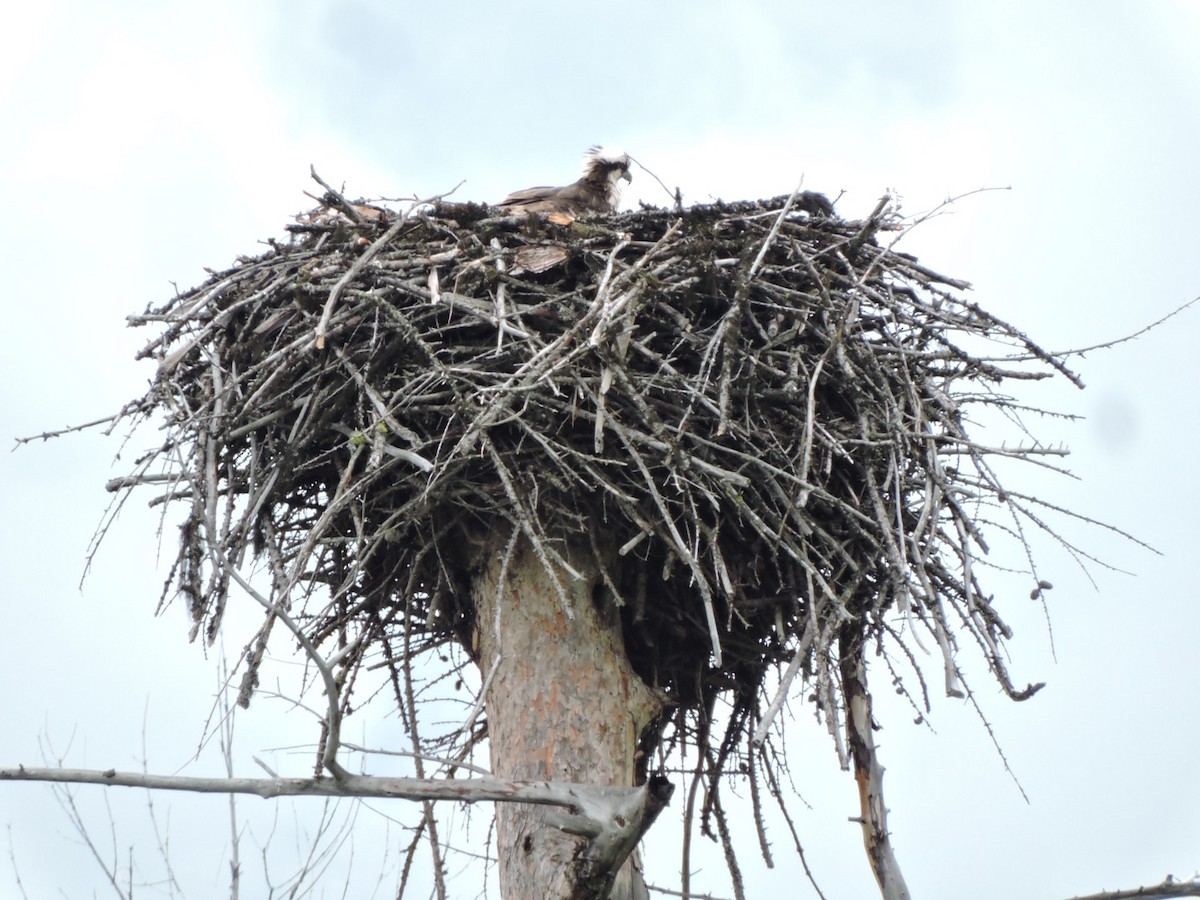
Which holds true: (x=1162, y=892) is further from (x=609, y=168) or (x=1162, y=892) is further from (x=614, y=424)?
(x=609, y=168)

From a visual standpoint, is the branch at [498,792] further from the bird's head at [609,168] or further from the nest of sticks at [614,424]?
the bird's head at [609,168]

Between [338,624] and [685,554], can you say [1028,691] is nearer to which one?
[685,554]

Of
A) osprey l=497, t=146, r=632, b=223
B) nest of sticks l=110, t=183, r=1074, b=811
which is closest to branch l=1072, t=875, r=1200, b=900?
nest of sticks l=110, t=183, r=1074, b=811

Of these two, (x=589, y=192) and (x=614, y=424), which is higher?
(x=589, y=192)

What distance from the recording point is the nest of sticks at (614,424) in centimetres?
411

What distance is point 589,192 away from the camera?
6.97 meters

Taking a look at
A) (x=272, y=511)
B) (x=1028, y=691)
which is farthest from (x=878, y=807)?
(x=272, y=511)

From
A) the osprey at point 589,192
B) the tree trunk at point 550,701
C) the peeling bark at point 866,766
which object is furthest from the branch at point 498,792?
the osprey at point 589,192

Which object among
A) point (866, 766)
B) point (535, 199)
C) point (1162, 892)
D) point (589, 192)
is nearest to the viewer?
point (1162, 892)

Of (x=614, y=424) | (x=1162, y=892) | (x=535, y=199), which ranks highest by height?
(x=535, y=199)

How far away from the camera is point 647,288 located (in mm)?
4395

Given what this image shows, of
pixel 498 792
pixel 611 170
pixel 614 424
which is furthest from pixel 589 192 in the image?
Result: pixel 498 792

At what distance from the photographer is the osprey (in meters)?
6.27

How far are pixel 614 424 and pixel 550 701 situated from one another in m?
0.87
